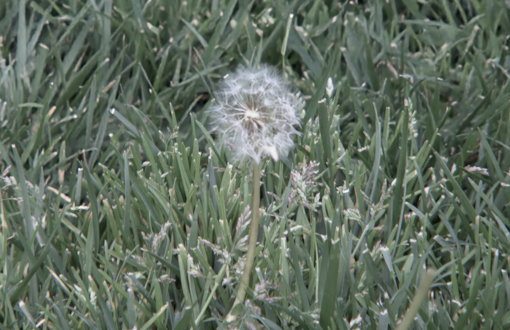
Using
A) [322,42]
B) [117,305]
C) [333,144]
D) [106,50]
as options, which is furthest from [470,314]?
[106,50]

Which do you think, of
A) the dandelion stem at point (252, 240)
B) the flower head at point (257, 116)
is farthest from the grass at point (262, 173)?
the flower head at point (257, 116)

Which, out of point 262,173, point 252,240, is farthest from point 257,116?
point 262,173

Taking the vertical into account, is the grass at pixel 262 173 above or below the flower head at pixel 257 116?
below

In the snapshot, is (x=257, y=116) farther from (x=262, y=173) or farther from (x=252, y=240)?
(x=262, y=173)

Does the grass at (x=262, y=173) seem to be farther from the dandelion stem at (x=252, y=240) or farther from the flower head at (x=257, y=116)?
the flower head at (x=257, y=116)

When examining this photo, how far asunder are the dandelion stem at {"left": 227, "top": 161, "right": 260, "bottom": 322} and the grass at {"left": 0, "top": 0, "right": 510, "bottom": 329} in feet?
0.13

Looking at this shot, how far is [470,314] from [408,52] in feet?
3.75

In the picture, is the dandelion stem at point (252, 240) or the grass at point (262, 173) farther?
the grass at point (262, 173)

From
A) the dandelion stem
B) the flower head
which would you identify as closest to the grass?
the dandelion stem

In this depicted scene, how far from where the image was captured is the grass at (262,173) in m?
1.13

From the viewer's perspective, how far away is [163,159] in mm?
1430

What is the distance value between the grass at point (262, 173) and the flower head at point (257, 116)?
161 millimetres

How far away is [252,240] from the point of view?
3.24ft

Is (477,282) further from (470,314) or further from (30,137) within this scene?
(30,137)
